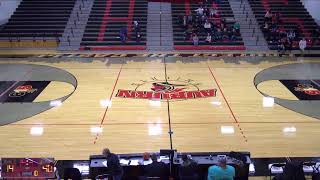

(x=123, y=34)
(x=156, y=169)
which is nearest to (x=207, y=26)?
(x=123, y=34)

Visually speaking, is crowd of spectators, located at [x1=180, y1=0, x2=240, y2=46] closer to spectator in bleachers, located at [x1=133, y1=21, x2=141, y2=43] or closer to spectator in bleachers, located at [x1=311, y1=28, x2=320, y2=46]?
spectator in bleachers, located at [x1=133, y1=21, x2=141, y2=43]

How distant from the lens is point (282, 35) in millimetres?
26344

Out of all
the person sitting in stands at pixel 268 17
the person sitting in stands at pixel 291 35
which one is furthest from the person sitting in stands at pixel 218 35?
the person sitting in stands at pixel 291 35

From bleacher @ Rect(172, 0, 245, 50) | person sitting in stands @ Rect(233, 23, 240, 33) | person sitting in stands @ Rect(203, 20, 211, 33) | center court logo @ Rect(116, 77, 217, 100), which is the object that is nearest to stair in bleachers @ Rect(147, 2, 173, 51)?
bleacher @ Rect(172, 0, 245, 50)

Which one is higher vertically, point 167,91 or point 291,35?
point 291,35

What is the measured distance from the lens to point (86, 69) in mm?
21453

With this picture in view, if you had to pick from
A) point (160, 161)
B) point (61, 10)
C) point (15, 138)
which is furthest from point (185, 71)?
point (61, 10)

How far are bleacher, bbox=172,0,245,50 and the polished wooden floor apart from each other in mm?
6508

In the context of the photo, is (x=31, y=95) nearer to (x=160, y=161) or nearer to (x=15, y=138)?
(x=15, y=138)

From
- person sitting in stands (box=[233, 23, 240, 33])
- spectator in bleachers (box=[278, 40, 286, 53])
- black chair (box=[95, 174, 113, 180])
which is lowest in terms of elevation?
black chair (box=[95, 174, 113, 180])

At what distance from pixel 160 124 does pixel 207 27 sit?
14775 mm

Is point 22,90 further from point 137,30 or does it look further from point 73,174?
point 137,30

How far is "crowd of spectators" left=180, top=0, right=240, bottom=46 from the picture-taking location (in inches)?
1051

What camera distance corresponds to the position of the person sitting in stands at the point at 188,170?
28.7ft
